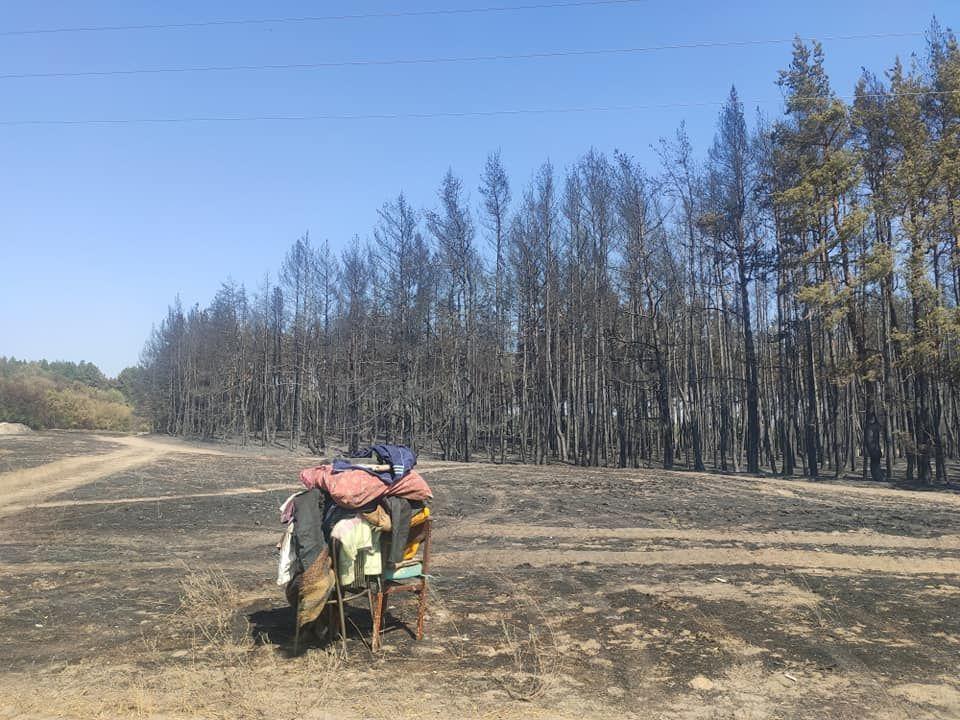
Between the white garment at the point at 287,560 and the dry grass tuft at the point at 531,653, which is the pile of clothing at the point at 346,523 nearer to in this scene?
the white garment at the point at 287,560

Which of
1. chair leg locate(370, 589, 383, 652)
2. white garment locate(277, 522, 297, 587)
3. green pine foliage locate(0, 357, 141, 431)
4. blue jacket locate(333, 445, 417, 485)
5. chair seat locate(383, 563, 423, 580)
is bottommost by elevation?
chair leg locate(370, 589, 383, 652)

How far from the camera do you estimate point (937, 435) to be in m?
22.1

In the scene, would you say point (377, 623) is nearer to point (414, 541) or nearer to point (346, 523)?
point (414, 541)

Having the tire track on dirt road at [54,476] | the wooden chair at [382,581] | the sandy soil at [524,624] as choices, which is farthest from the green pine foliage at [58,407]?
the wooden chair at [382,581]

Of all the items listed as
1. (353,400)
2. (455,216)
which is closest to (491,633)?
(455,216)

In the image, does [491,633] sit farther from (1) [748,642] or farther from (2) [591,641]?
(1) [748,642]

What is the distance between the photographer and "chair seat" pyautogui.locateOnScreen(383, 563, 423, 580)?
201 inches

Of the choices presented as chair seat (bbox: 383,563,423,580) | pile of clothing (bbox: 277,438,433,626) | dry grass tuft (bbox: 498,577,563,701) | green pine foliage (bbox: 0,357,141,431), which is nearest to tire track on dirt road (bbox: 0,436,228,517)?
pile of clothing (bbox: 277,438,433,626)

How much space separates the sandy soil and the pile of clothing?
55 centimetres

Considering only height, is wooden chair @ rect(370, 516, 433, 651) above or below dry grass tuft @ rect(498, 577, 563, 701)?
above

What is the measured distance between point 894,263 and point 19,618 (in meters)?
22.9

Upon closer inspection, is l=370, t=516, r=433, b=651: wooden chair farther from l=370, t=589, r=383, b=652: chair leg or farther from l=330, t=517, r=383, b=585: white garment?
l=330, t=517, r=383, b=585: white garment

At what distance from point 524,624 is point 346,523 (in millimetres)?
1941

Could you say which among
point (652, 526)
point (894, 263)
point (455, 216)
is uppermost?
point (455, 216)
